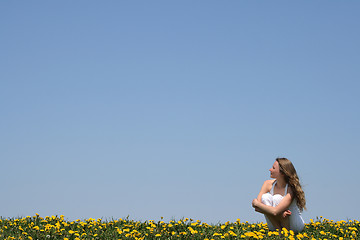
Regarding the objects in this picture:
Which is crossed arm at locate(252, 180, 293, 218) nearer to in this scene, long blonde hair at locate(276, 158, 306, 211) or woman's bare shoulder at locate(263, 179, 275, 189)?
long blonde hair at locate(276, 158, 306, 211)

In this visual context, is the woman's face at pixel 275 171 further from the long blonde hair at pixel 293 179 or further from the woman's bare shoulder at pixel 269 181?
the woman's bare shoulder at pixel 269 181

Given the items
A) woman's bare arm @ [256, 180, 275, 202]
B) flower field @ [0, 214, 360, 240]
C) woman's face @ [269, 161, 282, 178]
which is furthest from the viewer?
woman's bare arm @ [256, 180, 275, 202]

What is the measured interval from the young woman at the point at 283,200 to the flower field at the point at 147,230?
0.28 metres

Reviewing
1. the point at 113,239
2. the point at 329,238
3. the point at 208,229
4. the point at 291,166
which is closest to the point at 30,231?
the point at 113,239

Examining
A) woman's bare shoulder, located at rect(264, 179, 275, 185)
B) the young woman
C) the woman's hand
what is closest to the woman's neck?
the young woman

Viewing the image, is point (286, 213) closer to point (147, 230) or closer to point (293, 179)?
point (293, 179)

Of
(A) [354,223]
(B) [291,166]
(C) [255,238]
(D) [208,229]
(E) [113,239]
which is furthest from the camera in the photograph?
(A) [354,223]

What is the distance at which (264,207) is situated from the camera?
8406 millimetres

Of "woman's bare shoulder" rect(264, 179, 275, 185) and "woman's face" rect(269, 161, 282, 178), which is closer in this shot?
"woman's face" rect(269, 161, 282, 178)

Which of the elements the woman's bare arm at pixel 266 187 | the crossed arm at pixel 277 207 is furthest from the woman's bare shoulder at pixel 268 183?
the crossed arm at pixel 277 207

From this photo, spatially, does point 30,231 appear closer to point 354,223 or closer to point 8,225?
point 8,225

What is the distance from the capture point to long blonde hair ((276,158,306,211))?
857 cm

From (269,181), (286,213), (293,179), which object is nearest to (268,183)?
(269,181)

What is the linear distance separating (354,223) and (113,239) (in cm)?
629
